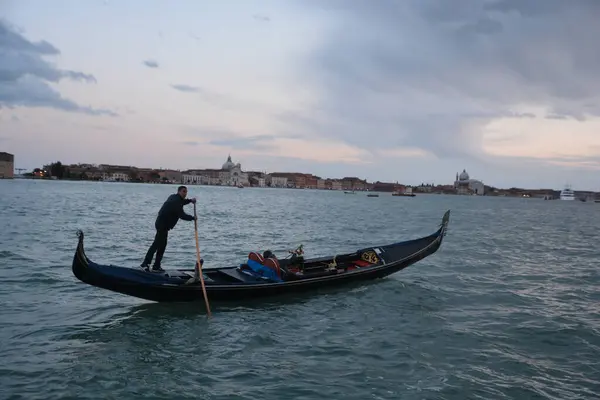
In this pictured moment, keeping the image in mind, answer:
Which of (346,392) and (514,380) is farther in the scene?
(514,380)

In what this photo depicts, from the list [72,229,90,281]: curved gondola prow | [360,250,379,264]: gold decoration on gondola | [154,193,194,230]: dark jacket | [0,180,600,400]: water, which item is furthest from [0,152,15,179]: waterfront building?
[72,229,90,281]: curved gondola prow

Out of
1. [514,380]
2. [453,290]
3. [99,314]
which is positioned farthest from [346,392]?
[453,290]

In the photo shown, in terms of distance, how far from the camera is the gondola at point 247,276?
8266 mm

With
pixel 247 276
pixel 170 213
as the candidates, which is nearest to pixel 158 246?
Result: pixel 170 213

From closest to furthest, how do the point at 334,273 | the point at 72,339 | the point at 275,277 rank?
the point at 72,339
the point at 275,277
the point at 334,273

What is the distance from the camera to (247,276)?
400 inches

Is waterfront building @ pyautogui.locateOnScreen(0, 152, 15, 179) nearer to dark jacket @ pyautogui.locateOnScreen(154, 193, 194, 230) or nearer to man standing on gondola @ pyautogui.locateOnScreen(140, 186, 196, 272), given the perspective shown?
man standing on gondola @ pyautogui.locateOnScreen(140, 186, 196, 272)

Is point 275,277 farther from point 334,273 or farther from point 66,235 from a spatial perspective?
point 66,235

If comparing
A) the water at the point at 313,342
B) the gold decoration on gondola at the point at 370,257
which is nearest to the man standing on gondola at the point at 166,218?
the water at the point at 313,342

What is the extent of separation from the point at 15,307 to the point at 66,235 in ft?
41.2

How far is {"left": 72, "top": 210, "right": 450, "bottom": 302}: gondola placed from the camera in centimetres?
827

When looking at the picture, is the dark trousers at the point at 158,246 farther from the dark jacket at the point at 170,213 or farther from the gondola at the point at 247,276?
the gondola at the point at 247,276

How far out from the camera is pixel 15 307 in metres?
9.05

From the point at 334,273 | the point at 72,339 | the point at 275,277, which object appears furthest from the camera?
the point at 334,273
